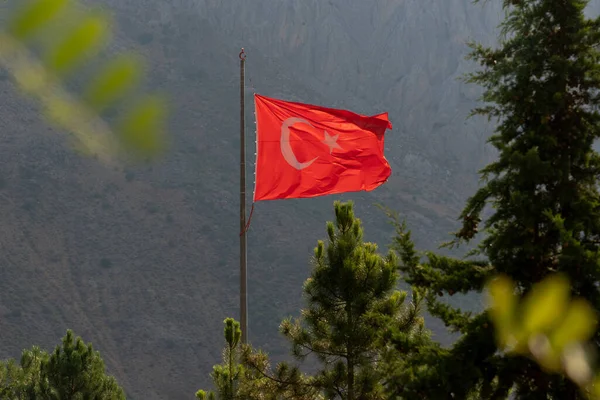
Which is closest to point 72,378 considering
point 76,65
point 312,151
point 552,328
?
point 312,151

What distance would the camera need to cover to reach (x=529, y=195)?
8039 mm

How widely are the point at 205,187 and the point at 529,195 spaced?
109461 mm

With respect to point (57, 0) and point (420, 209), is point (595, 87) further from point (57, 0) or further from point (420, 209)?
point (420, 209)

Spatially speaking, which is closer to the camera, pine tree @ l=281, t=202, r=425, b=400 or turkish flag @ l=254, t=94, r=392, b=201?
pine tree @ l=281, t=202, r=425, b=400

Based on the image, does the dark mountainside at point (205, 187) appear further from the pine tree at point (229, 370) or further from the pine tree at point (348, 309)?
the pine tree at point (229, 370)

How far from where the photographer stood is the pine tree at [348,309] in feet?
39.1

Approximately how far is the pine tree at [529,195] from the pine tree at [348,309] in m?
3.08

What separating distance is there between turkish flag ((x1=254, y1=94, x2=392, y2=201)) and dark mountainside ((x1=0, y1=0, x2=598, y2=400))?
6261 centimetres

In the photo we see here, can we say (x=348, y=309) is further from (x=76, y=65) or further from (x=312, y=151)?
(x=76, y=65)

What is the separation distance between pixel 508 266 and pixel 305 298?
478 centimetres

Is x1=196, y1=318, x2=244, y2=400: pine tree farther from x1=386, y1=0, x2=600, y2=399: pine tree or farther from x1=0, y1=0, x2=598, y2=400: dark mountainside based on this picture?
x1=0, y1=0, x2=598, y2=400: dark mountainside

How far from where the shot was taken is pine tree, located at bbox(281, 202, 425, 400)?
11.9 m

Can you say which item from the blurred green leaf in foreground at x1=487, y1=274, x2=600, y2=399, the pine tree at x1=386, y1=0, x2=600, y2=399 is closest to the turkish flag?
the pine tree at x1=386, y1=0, x2=600, y2=399

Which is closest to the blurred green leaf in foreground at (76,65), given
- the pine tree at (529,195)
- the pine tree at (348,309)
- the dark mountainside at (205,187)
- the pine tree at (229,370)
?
the pine tree at (529,195)
